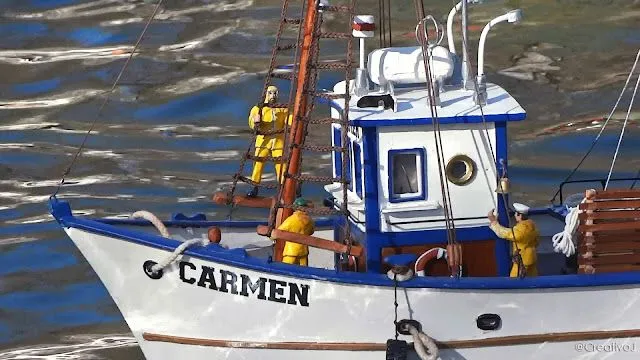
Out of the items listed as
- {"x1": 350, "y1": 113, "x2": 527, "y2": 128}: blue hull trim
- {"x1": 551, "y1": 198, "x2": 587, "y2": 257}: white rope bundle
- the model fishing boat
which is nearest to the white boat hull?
the model fishing boat

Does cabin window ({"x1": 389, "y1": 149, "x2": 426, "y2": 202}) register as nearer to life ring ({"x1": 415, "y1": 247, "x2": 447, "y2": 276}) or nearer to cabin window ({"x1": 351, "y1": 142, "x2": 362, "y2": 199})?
cabin window ({"x1": 351, "y1": 142, "x2": 362, "y2": 199})

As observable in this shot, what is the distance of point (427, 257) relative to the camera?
1468cm

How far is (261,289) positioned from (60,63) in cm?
1893

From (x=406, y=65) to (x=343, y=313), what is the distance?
2.90 m

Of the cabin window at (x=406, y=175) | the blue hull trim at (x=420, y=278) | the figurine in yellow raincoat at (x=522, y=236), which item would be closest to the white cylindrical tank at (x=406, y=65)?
the cabin window at (x=406, y=175)

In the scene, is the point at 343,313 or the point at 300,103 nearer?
the point at 343,313

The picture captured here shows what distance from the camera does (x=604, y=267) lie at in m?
14.5

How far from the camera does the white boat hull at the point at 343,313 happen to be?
14.2 metres

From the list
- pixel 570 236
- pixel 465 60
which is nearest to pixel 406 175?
pixel 465 60

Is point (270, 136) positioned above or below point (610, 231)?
above

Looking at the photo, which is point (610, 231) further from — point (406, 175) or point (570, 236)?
point (406, 175)

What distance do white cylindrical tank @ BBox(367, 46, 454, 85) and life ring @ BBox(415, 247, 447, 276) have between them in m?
1.92

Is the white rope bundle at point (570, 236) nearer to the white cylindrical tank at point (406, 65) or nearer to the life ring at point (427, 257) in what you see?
the life ring at point (427, 257)

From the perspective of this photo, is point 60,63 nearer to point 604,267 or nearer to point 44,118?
point 44,118
